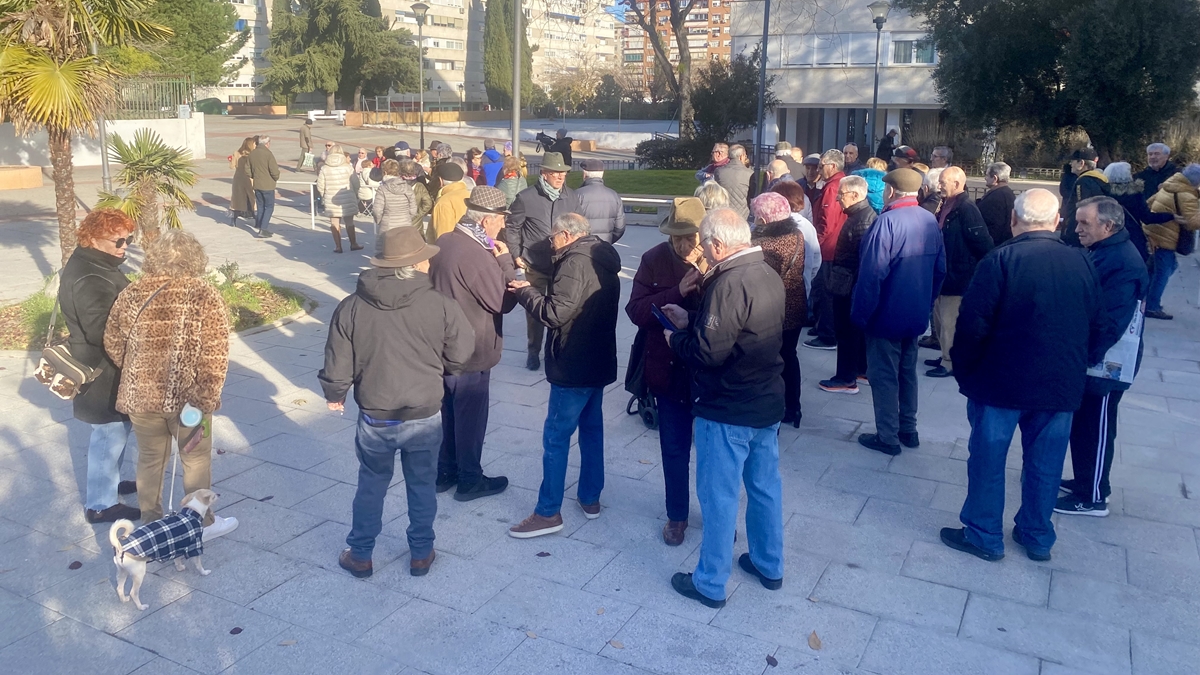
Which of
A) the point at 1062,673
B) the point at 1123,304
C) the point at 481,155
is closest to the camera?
the point at 1062,673

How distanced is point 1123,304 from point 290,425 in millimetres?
5385

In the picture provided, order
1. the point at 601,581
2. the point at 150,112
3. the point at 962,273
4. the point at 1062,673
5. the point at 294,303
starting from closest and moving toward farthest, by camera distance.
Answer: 1. the point at 1062,673
2. the point at 601,581
3. the point at 962,273
4. the point at 294,303
5. the point at 150,112

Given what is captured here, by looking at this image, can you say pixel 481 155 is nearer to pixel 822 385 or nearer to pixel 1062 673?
pixel 822 385

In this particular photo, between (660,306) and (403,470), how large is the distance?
4.86 ft

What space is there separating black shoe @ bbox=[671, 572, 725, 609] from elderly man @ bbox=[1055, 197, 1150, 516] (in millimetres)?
2296

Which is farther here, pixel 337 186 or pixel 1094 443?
pixel 337 186

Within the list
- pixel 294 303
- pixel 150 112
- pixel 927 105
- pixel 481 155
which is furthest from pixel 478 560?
pixel 927 105

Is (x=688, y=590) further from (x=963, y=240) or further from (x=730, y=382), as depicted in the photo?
(x=963, y=240)

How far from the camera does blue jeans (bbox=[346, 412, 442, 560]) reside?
4.40 meters

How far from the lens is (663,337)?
4.73 meters

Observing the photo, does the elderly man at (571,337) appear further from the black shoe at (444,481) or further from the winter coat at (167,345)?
the winter coat at (167,345)

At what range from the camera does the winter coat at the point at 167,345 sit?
4500 mm

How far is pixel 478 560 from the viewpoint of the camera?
15.9 feet

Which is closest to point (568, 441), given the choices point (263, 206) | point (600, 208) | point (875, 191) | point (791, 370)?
point (791, 370)
